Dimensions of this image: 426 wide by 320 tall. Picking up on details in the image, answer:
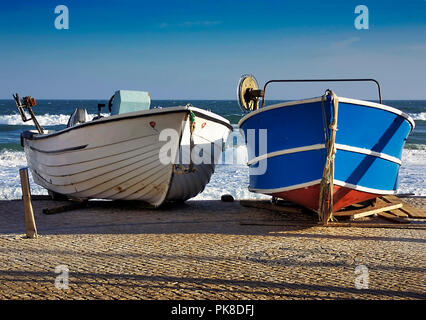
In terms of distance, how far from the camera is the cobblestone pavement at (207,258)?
416cm

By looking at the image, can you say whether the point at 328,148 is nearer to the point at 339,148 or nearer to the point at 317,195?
the point at 339,148

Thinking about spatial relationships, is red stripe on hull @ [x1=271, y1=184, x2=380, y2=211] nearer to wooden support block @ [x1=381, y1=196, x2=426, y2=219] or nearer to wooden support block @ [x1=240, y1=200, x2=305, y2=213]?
wooden support block @ [x1=240, y1=200, x2=305, y2=213]

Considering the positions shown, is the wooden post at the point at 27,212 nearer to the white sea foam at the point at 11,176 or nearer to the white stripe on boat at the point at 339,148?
the white stripe on boat at the point at 339,148

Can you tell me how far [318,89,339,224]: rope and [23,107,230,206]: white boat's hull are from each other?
7.14 feet

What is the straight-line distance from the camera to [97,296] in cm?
402

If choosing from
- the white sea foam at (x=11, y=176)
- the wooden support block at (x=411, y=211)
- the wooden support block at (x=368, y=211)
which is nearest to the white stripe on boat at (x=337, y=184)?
the wooden support block at (x=368, y=211)

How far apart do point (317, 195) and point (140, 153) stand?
9.32ft

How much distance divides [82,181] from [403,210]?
5467 mm

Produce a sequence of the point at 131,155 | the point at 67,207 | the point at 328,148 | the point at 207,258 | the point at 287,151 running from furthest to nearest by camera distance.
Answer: the point at 67,207 → the point at 131,155 → the point at 287,151 → the point at 328,148 → the point at 207,258

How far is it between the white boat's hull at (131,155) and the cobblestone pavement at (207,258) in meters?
0.63

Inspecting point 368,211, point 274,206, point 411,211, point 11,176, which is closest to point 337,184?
point 368,211

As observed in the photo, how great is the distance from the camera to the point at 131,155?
7965mm

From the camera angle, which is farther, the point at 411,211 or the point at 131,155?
the point at 411,211
